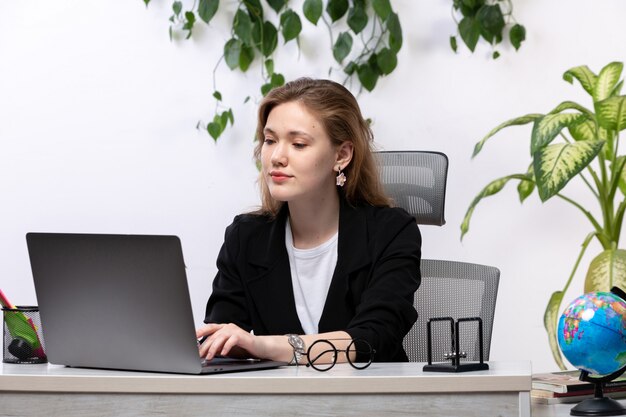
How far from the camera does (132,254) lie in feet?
4.07

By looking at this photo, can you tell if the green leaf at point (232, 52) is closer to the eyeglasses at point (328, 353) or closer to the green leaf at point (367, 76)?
the green leaf at point (367, 76)

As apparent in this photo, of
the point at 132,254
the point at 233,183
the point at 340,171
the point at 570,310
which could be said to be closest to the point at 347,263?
the point at 340,171

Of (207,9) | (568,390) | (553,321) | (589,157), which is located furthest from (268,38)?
(568,390)

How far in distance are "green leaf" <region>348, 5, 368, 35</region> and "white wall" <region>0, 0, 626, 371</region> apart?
139 mm

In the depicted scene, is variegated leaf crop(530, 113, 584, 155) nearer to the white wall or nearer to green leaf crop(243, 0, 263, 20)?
the white wall

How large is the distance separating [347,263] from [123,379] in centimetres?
76

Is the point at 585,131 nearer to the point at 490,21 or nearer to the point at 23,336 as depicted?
the point at 490,21

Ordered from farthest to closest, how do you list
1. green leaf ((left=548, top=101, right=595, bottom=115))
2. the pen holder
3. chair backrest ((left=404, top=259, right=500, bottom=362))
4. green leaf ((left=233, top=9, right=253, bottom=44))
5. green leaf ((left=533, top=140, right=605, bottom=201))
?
green leaf ((left=233, top=9, right=253, bottom=44)), green leaf ((left=548, top=101, right=595, bottom=115)), green leaf ((left=533, top=140, right=605, bottom=201)), chair backrest ((left=404, top=259, right=500, bottom=362)), the pen holder

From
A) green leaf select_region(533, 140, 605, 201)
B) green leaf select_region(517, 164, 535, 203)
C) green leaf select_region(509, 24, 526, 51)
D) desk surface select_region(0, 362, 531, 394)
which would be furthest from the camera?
green leaf select_region(509, 24, 526, 51)

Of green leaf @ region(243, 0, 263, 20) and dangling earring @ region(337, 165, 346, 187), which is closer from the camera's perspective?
dangling earring @ region(337, 165, 346, 187)

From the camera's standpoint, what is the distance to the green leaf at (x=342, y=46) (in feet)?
9.84

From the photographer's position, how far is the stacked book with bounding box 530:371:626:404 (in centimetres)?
152

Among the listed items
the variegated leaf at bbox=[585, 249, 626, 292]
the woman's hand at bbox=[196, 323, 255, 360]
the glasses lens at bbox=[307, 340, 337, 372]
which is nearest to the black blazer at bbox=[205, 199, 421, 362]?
the glasses lens at bbox=[307, 340, 337, 372]

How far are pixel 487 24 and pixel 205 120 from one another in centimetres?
99
